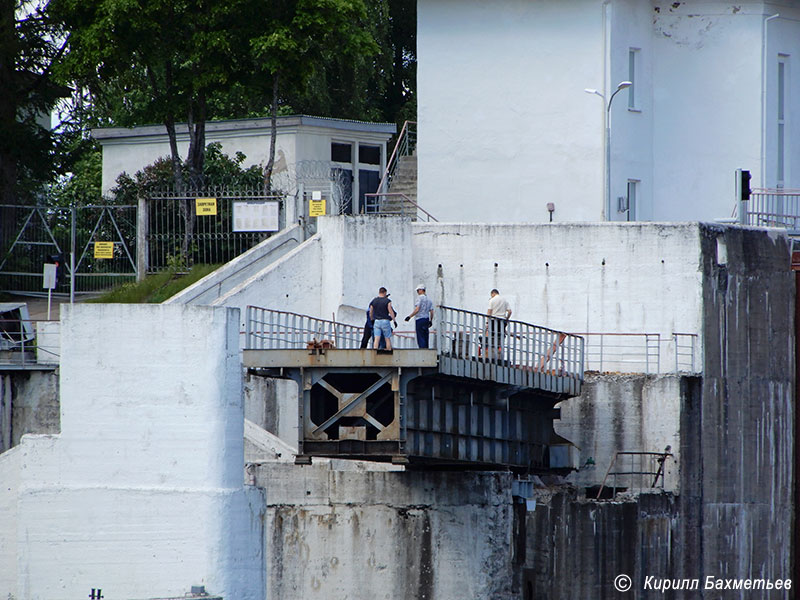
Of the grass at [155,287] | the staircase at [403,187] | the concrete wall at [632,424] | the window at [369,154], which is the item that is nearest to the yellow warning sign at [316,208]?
the grass at [155,287]

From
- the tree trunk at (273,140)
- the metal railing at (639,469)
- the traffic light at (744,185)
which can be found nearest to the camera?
the metal railing at (639,469)

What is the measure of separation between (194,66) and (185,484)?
16678 mm

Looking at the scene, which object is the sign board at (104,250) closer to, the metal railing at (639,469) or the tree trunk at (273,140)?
the tree trunk at (273,140)

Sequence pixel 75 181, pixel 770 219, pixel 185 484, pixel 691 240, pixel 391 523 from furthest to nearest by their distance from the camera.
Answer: pixel 75 181
pixel 770 219
pixel 691 240
pixel 391 523
pixel 185 484

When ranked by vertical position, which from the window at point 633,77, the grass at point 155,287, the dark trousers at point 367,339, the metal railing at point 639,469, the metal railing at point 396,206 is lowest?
the metal railing at point 639,469

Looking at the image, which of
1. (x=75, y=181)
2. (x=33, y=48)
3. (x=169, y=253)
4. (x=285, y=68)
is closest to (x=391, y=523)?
(x=169, y=253)

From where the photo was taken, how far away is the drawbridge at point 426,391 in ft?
117

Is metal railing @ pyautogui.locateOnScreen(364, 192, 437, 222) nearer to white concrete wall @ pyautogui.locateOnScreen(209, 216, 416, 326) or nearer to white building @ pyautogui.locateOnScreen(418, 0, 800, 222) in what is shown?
white building @ pyautogui.locateOnScreen(418, 0, 800, 222)

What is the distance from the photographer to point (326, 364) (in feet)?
116

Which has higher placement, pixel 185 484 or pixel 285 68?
pixel 285 68

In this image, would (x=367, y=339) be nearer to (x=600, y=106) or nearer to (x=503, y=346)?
(x=503, y=346)

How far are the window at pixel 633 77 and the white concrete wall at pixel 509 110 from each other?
62.1 inches

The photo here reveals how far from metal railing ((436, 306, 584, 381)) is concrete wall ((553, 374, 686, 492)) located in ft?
4.12

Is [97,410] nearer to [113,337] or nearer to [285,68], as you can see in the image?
[113,337]
